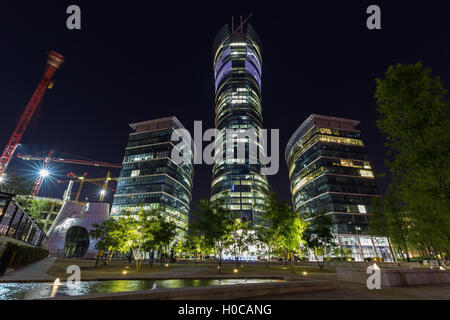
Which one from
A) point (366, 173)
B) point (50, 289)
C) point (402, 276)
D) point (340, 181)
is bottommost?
point (50, 289)

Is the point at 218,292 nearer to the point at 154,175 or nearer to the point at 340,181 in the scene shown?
the point at 340,181

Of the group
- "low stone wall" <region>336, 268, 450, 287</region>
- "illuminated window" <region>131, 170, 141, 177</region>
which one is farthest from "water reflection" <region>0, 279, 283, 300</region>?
"illuminated window" <region>131, 170, 141, 177</region>

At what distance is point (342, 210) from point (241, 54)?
6151 inches

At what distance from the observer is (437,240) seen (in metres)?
15.8

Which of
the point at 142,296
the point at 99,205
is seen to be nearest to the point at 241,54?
the point at 99,205

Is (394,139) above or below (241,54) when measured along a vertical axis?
below

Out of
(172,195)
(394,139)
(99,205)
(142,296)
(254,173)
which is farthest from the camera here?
(254,173)

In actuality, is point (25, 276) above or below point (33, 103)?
below

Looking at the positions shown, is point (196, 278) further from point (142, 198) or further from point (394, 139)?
point (142, 198)

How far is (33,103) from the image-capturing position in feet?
314

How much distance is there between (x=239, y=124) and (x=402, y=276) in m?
139

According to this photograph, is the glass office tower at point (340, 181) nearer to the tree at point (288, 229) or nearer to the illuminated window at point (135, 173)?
the tree at point (288, 229)

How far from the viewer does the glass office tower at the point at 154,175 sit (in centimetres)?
9956

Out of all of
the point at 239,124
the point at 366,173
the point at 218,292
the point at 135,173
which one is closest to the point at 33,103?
the point at 135,173
